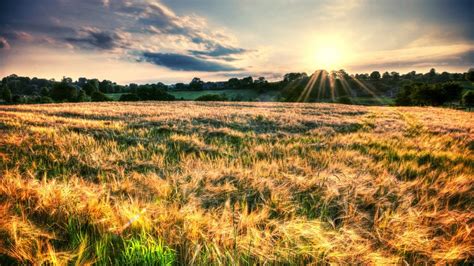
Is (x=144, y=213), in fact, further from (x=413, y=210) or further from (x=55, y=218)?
(x=413, y=210)

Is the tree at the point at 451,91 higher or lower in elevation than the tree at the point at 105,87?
lower

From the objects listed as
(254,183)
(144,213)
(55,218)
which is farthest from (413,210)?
(55,218)

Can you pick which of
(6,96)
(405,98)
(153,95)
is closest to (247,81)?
(153,95)

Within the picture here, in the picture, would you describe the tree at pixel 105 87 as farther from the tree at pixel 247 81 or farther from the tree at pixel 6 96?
the tree at pixel 247 81

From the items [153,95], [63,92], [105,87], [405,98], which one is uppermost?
[105,87]

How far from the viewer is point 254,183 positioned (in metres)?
2.94

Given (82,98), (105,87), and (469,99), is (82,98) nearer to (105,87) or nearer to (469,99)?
(105,87)

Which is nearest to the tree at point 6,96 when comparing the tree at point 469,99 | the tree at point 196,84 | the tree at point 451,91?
the tree at point 196,84

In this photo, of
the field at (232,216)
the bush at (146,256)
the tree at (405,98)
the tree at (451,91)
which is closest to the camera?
the bush at (146,256)

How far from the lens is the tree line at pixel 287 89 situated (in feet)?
254

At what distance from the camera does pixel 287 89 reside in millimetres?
96875

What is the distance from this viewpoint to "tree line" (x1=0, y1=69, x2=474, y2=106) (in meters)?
77.4

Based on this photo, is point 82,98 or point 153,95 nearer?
point 82,98

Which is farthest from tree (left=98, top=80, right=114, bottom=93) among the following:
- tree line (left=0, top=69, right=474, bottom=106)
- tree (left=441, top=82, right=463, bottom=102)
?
tree (left=441, top=82, right=463, bottom=102)
